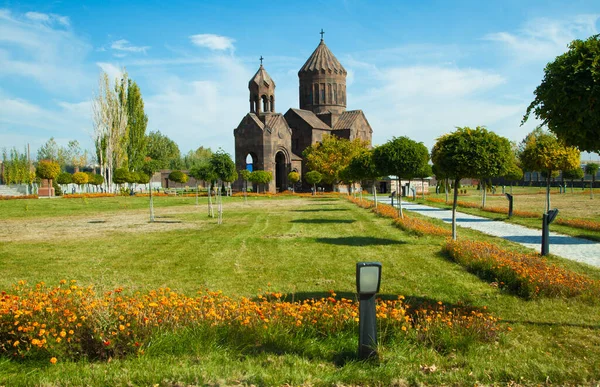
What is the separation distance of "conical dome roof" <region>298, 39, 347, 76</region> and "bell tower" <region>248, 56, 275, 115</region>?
6.06m

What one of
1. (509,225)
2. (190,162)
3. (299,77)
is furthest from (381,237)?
(190,162)

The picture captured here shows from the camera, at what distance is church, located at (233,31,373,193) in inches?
2218

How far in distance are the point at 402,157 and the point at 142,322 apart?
1550cm

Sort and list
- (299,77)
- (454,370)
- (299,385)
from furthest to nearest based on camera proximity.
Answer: (299,77), (454,370), (299,385)

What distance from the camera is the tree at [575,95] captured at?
5.64 meters

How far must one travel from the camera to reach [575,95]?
18.7 feet

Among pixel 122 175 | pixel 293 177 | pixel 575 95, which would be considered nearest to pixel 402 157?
pixel 575 95

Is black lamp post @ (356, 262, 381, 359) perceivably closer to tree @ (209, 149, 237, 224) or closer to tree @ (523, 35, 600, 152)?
tree @ (523, 35, 600, 152)

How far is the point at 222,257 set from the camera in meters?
11.9

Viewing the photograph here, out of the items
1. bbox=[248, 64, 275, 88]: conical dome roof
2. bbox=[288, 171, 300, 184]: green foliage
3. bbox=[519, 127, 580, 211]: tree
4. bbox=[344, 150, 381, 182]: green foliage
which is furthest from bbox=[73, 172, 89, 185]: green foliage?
bbox=[519, 127, 580, 211]: tree

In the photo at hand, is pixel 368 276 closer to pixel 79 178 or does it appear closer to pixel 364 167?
pixel 364 167

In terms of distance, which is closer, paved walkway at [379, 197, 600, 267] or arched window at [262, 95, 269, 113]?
paved walkway at [379, 197, 600, 267]

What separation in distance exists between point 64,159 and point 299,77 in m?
58.5

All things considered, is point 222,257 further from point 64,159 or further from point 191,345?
point 64,159
